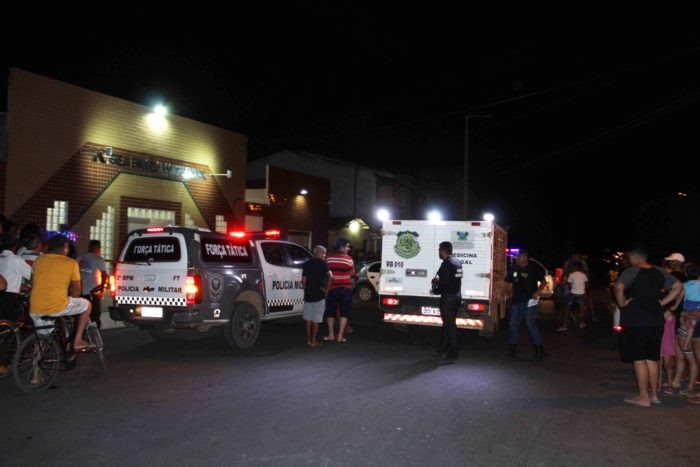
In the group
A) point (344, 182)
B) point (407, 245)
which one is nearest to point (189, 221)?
point (407, 245)

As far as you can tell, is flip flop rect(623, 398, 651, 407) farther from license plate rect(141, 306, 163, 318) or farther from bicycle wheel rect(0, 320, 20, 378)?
bicycle wheel rect(0, 320, 20, 378)

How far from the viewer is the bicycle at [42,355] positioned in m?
6.91

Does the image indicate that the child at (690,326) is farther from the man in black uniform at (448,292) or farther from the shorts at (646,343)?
the man in black uniform at (448,292)

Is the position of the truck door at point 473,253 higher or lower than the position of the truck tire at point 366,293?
higher

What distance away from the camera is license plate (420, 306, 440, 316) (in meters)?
11.6

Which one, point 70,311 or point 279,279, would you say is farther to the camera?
point 279,279

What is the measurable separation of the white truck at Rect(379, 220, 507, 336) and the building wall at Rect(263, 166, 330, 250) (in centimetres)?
1592

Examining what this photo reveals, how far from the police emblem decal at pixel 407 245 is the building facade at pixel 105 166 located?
8955mm

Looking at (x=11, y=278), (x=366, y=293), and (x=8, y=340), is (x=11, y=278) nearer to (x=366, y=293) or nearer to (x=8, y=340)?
(x=8, y=340)

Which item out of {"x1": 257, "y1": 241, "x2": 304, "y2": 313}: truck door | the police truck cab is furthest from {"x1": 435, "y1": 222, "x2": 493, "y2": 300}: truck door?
the police truck cab

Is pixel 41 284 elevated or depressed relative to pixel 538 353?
elevated

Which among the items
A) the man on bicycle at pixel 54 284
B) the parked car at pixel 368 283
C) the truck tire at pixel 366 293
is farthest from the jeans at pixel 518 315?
the truck tire at pixel 366 293

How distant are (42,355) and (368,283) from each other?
14413mm

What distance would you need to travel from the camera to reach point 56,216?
15766 millimetres
